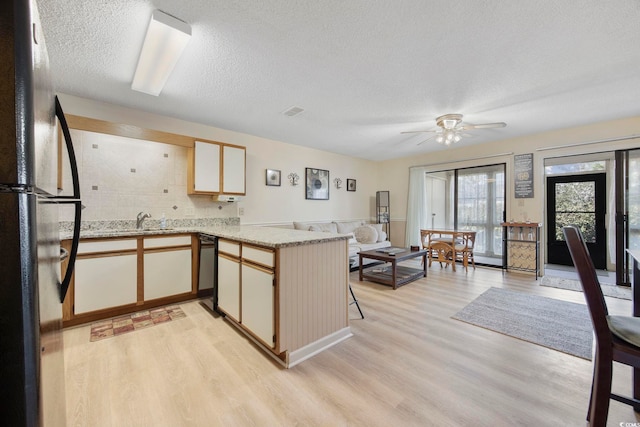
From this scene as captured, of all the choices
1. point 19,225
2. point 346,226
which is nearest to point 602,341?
point 19,225

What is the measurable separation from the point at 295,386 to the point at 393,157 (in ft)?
18.7

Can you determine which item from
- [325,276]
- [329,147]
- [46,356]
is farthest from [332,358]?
[329,147]

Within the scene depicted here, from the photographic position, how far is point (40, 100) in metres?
0.60

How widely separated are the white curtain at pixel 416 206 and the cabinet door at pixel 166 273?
15.7 ft

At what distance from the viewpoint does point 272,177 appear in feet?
15.5

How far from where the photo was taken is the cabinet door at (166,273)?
292 centimetres

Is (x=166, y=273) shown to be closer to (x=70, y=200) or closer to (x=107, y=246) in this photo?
(x=107, y=246)

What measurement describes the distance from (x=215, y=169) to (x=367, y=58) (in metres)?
2.49

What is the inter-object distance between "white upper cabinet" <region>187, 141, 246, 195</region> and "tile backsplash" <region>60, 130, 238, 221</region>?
0.25 metres

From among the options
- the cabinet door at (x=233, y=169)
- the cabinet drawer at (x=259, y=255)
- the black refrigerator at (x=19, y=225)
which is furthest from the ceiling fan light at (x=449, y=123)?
the black refrigerator at (x=19, y=225)

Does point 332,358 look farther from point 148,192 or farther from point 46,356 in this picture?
point 148,192

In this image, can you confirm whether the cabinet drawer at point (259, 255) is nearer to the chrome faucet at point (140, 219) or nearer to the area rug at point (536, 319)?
the chrome faucet at point (140, 219)

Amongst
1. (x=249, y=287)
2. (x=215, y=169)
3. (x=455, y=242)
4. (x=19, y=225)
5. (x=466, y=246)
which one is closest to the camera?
(x=19, y=225)

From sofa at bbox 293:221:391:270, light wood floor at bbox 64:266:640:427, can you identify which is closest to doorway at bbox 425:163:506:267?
sofa at bbox 293:221:391:270
